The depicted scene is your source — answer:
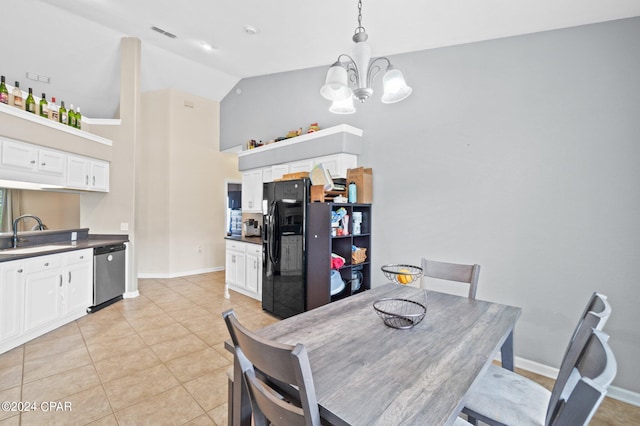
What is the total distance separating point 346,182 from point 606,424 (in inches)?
115

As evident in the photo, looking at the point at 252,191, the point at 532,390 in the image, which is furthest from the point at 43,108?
the point at 532,390

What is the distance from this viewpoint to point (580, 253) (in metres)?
2.29

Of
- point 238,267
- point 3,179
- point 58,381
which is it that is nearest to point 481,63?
point 238,267

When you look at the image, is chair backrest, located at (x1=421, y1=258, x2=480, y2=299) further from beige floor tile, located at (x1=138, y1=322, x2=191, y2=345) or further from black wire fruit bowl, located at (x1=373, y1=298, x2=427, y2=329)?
beige floor tile, located at (x1=138, y1=322, x2=191, y2=345)

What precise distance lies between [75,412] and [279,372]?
6.82 feet

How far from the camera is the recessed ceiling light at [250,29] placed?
3.24 meters

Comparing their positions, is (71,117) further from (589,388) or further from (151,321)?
(589,388)

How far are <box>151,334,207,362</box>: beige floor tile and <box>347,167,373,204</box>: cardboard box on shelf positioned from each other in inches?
92.9

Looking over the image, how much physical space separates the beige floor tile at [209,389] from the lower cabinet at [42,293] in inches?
78.1

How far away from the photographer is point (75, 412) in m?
1.92

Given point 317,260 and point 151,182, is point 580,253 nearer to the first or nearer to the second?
point 317,260

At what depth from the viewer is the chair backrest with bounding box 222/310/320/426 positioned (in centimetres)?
78

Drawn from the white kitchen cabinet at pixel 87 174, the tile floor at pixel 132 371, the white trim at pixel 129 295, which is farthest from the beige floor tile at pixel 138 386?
the white kitchen cabinet at pixel 87 174

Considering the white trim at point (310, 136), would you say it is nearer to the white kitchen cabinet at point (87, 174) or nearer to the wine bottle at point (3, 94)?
the white kitchen cabinet at point (87, 174)
